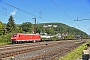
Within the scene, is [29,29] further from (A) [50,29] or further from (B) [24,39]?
(B) [24,39]

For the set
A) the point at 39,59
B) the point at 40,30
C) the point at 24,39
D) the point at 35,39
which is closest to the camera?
the point at 39,59

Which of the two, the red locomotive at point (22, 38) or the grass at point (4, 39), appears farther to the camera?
the grass at point (4, 39)

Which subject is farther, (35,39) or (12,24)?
(12,24)

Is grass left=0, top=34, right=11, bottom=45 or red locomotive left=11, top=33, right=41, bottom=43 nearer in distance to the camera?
red locomotive left=11, top=33, right=41, bottom=43

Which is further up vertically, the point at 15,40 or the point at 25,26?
the point at 25,26

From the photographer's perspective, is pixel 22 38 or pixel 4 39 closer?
pixel 22 38

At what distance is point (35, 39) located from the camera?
5631 centimetres

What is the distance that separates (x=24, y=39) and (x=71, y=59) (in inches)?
1362

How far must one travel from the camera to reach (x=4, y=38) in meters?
49.9

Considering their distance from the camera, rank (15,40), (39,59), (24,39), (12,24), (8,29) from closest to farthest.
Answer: (39,59) → (15,40) → (24,39) → (8,29) → (12,24)

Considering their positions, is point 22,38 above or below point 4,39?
above

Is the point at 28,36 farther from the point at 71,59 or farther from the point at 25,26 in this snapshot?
the point at 25,26

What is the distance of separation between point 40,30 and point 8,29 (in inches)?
1831

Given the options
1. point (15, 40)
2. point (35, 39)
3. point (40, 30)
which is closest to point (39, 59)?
point (15, 40)
